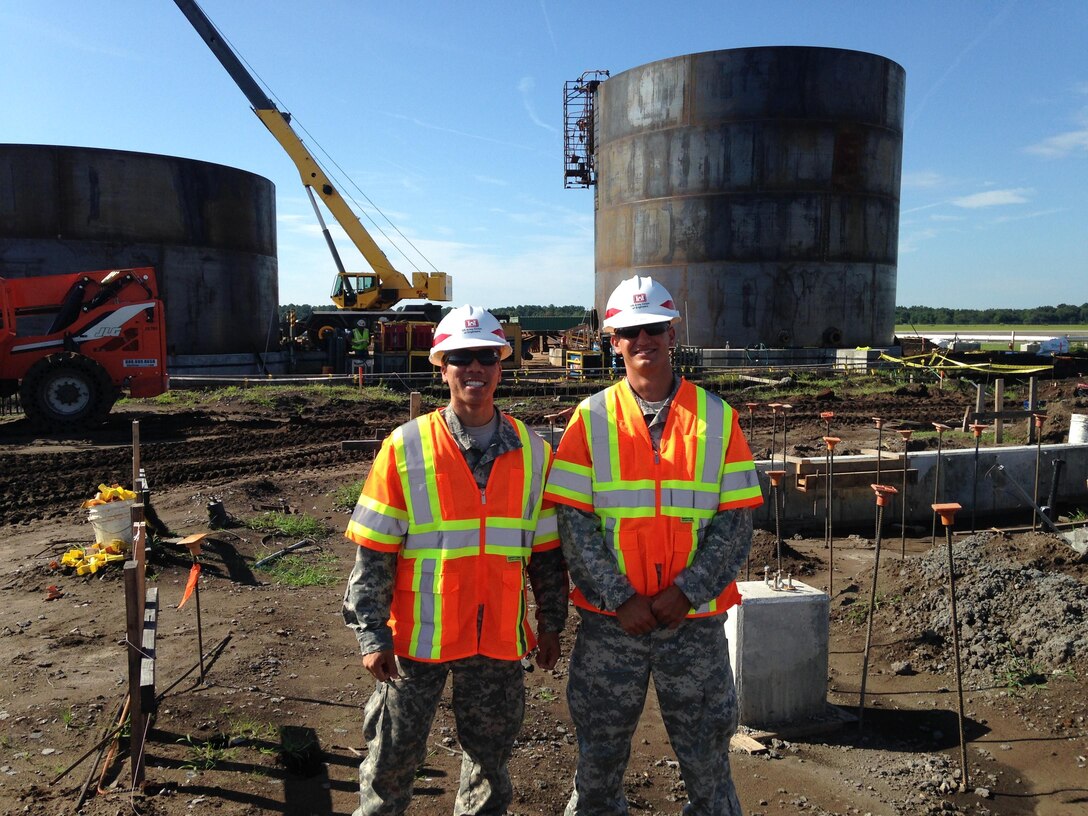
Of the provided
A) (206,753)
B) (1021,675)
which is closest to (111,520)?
(206,753)

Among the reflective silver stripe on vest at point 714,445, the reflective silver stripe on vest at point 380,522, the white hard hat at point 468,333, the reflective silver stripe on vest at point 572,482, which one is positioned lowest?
the reflective silver stripe on vest at point 380,522

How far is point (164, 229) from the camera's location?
22.9 metres

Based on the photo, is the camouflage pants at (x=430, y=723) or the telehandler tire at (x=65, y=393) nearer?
the camouflage pants at (x=430, y=723)

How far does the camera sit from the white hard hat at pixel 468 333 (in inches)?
118

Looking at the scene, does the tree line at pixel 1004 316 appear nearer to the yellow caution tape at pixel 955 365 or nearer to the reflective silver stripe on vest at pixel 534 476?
the yellow caution tape at pixel 955 365

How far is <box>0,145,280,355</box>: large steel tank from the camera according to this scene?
830 inches

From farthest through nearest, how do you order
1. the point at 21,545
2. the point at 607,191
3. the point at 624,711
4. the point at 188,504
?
the point at 607,191
the point at 188,504
the point at 21,545
the point at 624,711

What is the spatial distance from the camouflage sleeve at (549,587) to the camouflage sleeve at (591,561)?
0.11 meters

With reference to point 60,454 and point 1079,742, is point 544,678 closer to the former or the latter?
point 1079,742

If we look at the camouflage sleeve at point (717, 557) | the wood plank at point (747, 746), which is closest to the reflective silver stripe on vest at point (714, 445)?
the camouflage sleeve at point (717, 557)

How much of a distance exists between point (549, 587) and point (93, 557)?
5224 mm

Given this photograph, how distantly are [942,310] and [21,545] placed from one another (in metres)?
118

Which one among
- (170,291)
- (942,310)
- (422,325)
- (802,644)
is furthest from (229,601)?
(942,310)

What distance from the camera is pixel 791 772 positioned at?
4199 millimetres
